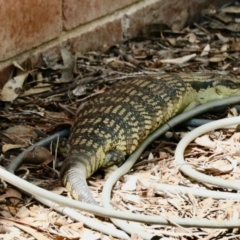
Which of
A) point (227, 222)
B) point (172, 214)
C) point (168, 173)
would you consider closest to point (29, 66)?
point (168, 173)

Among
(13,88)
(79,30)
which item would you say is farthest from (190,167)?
(79,30)

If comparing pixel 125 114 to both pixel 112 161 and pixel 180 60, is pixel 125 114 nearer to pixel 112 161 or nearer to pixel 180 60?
pixel 112 161

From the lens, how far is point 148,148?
360 cm

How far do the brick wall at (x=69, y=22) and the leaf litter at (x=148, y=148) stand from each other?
7cm

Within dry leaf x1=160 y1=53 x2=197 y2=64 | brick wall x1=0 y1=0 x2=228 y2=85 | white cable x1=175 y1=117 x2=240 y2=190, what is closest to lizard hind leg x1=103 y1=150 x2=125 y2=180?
white cable x1=175 y1=117 x2=240 y2=190

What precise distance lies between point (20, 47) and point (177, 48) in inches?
49.5

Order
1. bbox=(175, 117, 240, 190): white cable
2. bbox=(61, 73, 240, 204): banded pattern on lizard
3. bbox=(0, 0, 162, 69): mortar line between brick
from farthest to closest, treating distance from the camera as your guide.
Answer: bbox=(0, 0, 162, 69): mortar line between brick → bbox=(61, 73, 240, 204): banded pattern on lizard → bbox=(175, 117, 240, 190): white cable

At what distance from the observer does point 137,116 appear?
3621 millimetres

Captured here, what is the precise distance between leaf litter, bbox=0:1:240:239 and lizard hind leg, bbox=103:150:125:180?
0.19 feet

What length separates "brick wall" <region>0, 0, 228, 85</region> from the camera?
411 centimetres

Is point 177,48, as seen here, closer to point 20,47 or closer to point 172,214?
point 20,47

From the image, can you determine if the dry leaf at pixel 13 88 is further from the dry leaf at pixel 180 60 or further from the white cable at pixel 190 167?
the white cable at pixel 190 167

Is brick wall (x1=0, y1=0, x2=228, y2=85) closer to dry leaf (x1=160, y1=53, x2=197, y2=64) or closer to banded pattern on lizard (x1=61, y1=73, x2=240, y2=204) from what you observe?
dry leaf (x1=160, y1=53, x2=197, y2=64)

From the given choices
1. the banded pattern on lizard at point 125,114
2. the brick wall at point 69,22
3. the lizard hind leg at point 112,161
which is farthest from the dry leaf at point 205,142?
the brick wall at point 69,22
